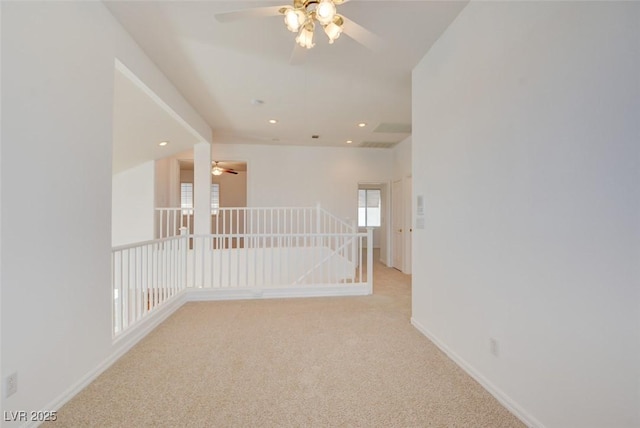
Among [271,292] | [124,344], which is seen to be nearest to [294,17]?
[124,344]

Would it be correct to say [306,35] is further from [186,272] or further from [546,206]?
[186,272]

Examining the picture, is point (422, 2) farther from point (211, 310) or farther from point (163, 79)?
point (211, 310)

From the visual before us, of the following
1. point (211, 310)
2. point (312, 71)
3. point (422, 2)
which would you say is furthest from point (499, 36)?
point (211, 310)

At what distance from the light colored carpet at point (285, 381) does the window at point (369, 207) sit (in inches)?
267

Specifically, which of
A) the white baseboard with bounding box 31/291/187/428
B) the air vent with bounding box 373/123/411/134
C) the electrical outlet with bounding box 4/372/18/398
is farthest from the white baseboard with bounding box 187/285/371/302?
the air vent with bounding box 373/123/411/134

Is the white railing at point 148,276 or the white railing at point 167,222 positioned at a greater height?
the white railing at point 167,222

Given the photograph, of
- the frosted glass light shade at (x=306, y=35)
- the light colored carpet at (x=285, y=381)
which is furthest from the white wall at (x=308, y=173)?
the frosted glass light shade at (x=306, y=35)

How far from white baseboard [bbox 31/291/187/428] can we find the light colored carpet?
5 cm

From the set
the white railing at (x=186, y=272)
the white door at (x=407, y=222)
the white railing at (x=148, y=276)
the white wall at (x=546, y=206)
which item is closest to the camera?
the white wall at (x=546, y=206)

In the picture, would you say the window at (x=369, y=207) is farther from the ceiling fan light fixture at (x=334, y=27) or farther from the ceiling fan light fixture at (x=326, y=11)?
the ceiling fan light fixture at (x=326, y=11)

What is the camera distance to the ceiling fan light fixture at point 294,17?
1.81 m

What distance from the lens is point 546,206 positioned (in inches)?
60.0

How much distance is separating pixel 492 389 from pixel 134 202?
6540 millimetres

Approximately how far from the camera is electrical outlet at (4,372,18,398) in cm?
143
